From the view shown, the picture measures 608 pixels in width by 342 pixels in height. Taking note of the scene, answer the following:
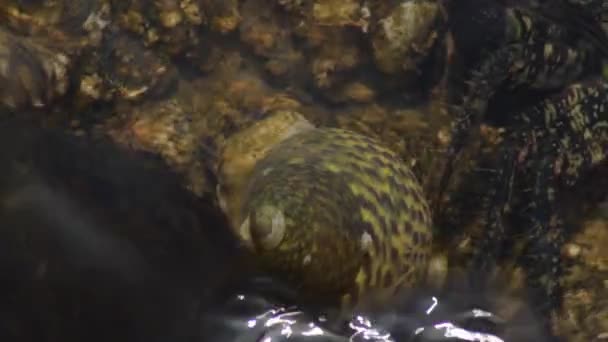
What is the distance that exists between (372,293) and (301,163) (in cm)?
41

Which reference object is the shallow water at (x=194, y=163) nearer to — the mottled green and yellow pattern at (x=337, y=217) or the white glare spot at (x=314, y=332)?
the white glare spot at (x=314, y=332)

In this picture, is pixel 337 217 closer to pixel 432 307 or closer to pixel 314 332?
pixel 314 332

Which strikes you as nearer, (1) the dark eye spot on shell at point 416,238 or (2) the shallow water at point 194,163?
(2) the shallow water at point 194,163

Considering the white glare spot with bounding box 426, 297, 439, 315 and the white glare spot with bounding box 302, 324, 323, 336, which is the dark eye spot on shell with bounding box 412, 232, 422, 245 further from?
the white glare spot with bounding box 302, 324, 323, 336

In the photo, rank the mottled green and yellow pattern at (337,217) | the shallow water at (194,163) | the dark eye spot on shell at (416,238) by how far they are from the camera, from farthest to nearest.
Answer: the dark eye spot on shell at (416,238) < the mottled green and yellow pattern at (337,217) < the shallow water at (194,163)

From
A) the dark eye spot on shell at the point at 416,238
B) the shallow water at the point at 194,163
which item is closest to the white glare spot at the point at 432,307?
the shallow water at the point at 194,163

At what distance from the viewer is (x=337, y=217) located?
1782 millimetres

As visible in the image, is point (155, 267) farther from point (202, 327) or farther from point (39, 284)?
point (39, 284)

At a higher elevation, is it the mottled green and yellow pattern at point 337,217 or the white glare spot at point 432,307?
the mottled green and yellow pattern at point 337,217

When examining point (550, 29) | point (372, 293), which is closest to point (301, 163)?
point (372, 293)

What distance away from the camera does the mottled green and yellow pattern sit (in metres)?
1.71

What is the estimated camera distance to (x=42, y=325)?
1.37m

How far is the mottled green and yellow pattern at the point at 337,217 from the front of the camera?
1.71 metres

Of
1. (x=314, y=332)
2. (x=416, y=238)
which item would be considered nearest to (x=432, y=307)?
(x=416, y=238)
